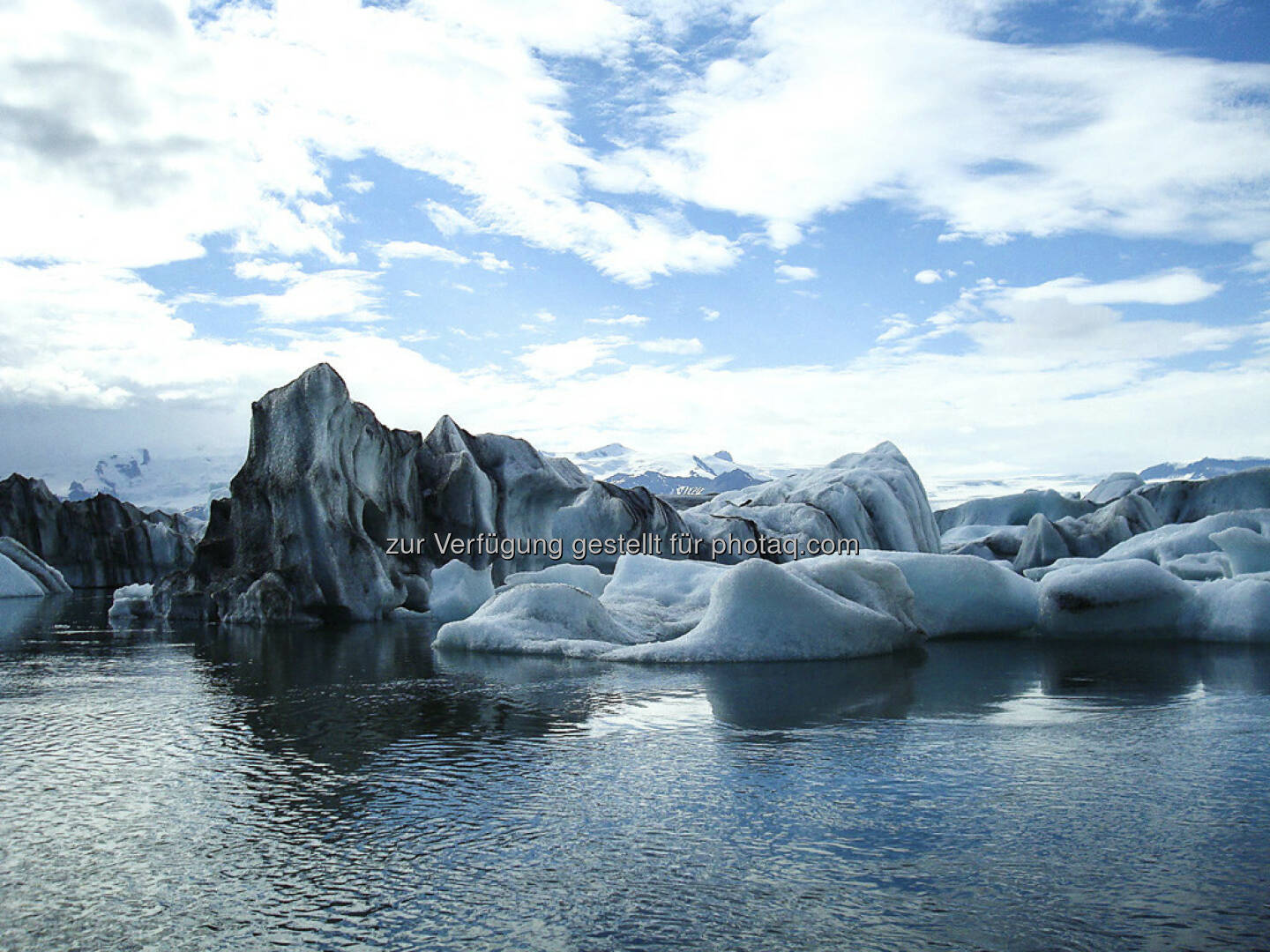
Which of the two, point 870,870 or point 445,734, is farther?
point 445,734

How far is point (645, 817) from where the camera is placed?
503 cm

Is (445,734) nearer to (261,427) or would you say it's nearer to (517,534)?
(261,427)

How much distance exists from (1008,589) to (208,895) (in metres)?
12.8

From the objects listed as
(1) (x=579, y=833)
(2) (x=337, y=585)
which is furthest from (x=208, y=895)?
(2) (x=337, y=585)

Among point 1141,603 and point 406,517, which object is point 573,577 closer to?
A: point 406,517

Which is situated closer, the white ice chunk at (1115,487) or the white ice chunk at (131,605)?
the white ice chunk at (131,605)

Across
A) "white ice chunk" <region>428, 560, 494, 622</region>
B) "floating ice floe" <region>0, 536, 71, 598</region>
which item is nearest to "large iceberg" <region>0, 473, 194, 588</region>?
"floating ice floe" <region>0, 536, 71, 598</region>

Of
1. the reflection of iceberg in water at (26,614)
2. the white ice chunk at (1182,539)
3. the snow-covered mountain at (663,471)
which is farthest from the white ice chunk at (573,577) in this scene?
the snow-covered mountain at (663,471)

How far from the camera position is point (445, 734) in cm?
734

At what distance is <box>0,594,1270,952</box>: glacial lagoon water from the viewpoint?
371 cm

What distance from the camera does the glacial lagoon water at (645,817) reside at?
371 centimetres

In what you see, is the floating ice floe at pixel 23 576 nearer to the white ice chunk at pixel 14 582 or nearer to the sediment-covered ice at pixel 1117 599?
the white ice chunk at pixel 14 582

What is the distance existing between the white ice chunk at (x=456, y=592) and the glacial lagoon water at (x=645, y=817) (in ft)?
32.8

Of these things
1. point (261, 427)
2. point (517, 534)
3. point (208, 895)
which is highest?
point (261, 427)
